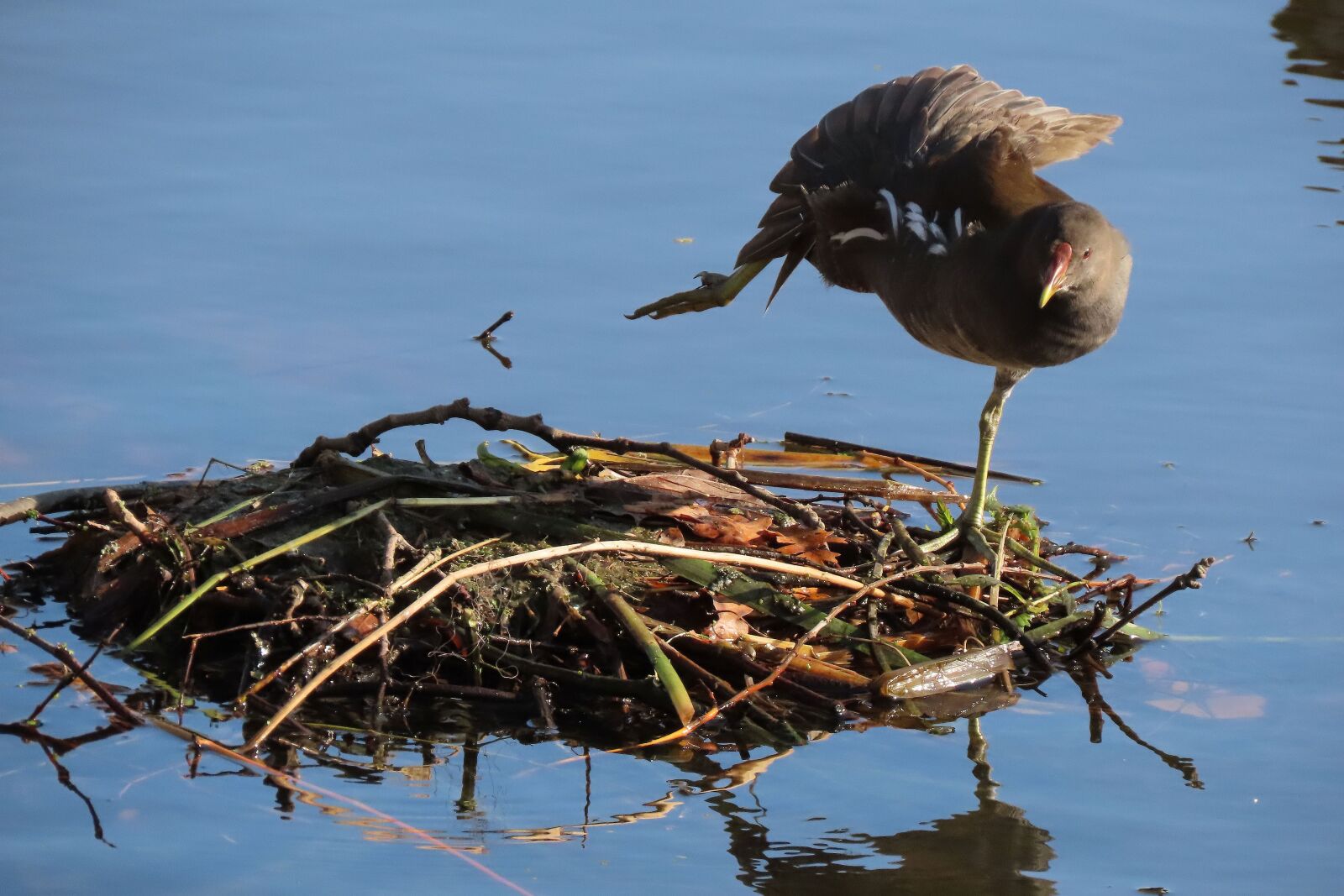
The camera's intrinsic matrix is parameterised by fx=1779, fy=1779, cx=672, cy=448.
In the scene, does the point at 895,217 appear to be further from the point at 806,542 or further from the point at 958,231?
the point at 806,542

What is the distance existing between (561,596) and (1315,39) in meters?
5.20

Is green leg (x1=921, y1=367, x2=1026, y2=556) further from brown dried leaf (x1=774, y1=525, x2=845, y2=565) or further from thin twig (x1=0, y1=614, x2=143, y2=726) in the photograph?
thin twig (x1=0, y1=614, x2=143, y2=726)

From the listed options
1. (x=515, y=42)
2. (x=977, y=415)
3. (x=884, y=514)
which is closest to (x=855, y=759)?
(x=884, y=514)

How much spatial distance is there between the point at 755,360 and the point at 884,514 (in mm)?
1177

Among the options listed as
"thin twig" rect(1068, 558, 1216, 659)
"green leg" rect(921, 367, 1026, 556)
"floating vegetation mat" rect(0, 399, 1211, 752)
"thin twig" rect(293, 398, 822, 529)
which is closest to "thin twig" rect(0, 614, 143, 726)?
"floating vegetation mat" rect(0, 399, 1211, 752)

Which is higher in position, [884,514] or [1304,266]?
[1304,266]

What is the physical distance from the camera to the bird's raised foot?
16.8ft

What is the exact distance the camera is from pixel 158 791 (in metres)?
3.13

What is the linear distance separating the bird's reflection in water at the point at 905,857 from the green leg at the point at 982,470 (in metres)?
1.01

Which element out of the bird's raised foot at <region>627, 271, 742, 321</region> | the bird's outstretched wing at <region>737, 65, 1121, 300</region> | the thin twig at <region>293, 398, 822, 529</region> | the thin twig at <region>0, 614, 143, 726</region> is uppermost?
the bird's outstretched wing at <region>737, 65, 1121, 300</region>

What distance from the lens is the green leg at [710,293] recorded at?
5121 mm

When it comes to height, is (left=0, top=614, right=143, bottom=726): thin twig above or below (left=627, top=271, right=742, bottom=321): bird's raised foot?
below

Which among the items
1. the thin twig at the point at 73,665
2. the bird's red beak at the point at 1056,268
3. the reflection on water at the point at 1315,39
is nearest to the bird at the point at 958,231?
the bird's red beak at the point at 1056,268

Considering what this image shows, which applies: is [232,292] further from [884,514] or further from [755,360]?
[884,514]
